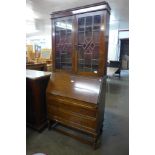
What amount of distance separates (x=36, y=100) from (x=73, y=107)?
68 cm

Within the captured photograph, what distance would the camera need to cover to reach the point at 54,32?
7.38ft

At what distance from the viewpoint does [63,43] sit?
2.22 metres

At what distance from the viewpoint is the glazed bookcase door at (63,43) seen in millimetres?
2125

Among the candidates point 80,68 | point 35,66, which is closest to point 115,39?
point 35,66

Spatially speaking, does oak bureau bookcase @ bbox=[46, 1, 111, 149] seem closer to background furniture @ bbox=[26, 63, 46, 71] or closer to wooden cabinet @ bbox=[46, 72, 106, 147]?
wooden cabinet @ bbox=[46, 72, 106, 147]

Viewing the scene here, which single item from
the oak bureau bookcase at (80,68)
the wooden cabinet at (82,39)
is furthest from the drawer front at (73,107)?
the wooden cabinet at (82,39)

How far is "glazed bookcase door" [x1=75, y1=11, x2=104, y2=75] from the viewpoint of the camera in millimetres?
1860

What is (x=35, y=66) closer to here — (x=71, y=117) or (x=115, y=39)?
(x=71, y=117)

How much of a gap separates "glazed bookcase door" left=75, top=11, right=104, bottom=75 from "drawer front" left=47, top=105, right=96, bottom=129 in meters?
0.66

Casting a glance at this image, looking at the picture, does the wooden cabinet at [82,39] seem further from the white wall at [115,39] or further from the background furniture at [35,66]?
the white wall at [115,39]

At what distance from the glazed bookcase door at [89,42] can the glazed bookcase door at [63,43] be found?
0.16 metres
